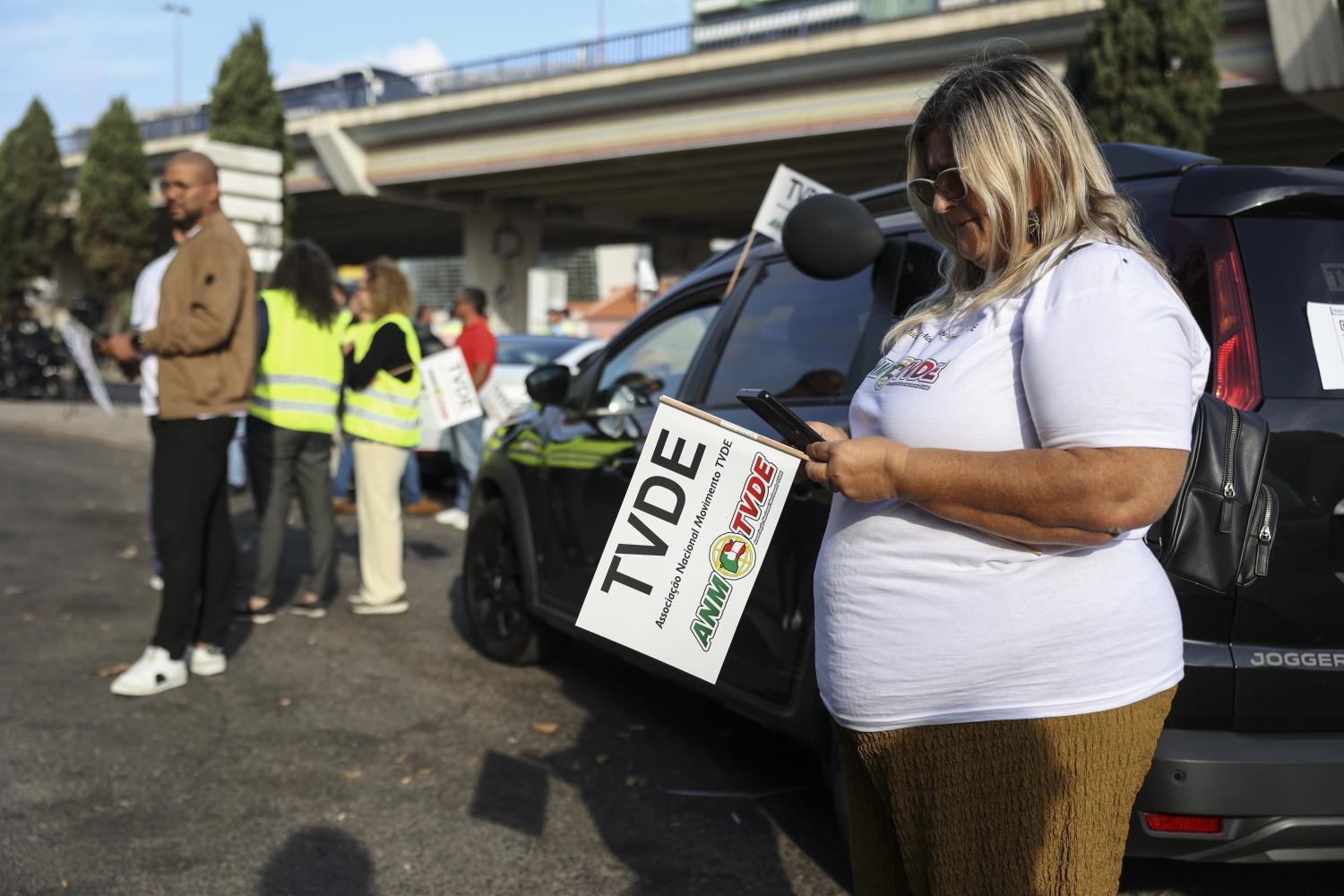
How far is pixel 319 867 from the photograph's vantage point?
140 inches

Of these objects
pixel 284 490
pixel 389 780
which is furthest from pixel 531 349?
pixel 389 780

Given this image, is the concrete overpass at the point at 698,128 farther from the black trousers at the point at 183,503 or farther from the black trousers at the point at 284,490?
the black trousers at the point at 183,503

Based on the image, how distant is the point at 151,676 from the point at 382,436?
195 cm

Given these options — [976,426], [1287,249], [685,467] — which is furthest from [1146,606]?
[1287,249]

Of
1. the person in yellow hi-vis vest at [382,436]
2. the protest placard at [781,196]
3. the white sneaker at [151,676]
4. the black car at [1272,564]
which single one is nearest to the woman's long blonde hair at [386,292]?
the person in yellow hi-vis vest at [382,436]

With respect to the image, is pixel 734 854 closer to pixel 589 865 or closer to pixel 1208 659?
pixel 589 865

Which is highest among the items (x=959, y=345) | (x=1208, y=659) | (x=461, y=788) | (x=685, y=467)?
(x=959, y=345)

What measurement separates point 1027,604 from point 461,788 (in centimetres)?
285

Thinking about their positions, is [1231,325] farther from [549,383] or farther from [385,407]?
[385,407]

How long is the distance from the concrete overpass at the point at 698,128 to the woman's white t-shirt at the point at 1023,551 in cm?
1420

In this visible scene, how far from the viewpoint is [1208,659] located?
108 inches

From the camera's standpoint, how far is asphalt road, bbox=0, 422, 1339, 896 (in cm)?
352

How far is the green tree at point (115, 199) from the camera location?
139 feet

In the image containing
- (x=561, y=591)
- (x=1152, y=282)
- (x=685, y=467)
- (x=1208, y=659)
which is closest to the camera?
(x=1152, y=282)
